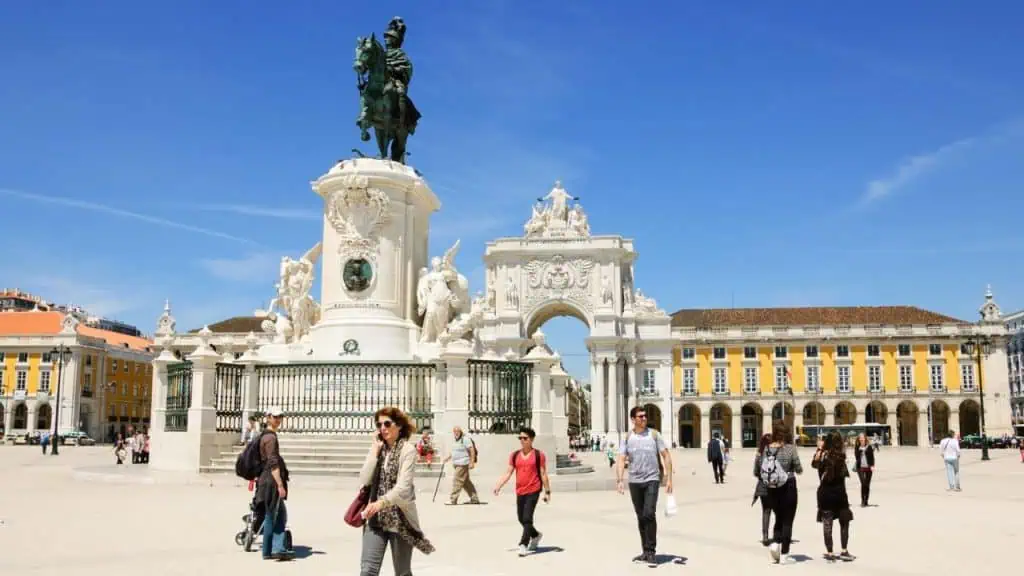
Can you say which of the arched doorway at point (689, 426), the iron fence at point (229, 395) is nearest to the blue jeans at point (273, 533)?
the iron fence at point (229, 395)

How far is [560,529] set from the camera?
1103 cm

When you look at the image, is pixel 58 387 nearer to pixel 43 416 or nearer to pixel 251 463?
pixel 43 416

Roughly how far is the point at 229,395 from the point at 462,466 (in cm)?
677

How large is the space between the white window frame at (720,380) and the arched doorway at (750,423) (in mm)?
2332

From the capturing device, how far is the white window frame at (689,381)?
84625 millimetres

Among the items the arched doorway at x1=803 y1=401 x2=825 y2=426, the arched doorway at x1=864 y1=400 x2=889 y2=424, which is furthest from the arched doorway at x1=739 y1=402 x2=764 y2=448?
the arched doorway at x1=864 y1=400 x2=889 y2=424

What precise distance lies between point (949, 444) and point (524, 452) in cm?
1358

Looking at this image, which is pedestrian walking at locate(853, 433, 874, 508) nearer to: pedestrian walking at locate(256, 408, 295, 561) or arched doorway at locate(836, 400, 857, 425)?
pedestrian walking at locate(256, 408, 295, 561)

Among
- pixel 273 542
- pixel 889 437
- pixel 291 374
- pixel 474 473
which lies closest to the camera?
pixel 273 542

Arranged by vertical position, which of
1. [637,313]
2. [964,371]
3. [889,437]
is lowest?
[889,437]

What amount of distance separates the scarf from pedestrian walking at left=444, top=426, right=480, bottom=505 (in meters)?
7.63

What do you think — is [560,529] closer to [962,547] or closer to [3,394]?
[962,547]

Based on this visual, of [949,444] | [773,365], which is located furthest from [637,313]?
[949,444]

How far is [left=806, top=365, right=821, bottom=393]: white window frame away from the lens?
83.2 m
